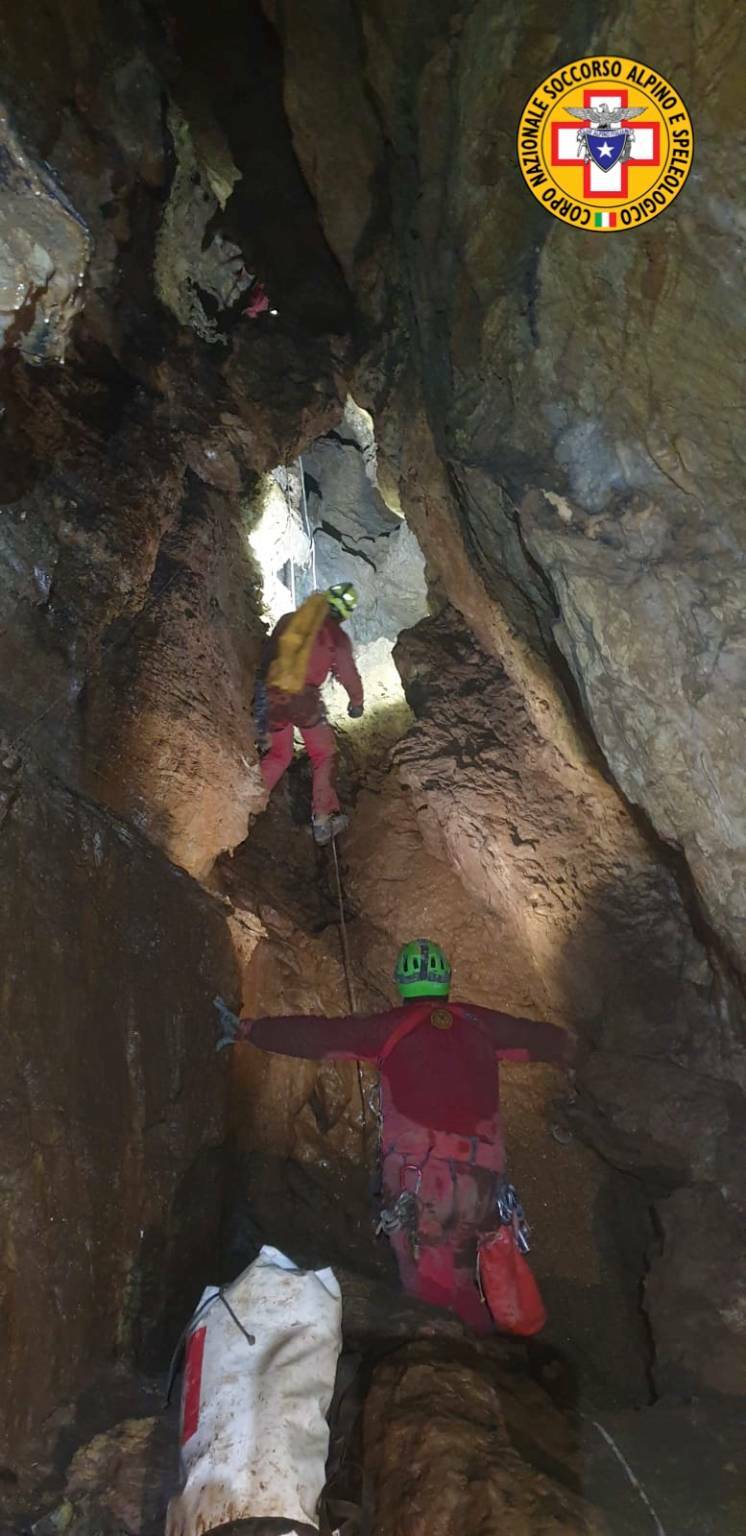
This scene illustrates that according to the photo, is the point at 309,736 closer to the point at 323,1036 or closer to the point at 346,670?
the point at 346,670

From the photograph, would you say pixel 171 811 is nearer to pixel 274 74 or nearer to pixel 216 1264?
pixel 216 1264

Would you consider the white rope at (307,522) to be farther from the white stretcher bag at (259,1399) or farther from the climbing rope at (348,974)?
the white stretcher bag at (259,1399)

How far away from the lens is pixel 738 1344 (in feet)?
13.2

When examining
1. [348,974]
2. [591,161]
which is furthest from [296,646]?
[591,161]

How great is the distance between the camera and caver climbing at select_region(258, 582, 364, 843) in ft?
24.0

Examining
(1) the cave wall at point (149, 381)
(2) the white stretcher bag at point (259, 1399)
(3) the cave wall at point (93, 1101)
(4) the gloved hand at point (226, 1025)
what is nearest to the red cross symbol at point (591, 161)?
(1) the cave wall at point (149, 381)

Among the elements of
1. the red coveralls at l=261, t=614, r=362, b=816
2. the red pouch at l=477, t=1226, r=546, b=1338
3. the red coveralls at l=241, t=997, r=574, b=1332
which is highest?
the red coveralls at l=261, t=614, r=362, b=816

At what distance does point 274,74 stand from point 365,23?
326 centimetres

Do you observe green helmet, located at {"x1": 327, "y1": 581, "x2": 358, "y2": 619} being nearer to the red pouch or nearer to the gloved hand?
the gloved hand

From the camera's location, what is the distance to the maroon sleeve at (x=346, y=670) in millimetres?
7730

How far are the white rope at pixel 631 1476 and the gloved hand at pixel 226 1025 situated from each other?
233 cm

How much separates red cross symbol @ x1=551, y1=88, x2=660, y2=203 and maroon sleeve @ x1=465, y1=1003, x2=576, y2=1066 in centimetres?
378

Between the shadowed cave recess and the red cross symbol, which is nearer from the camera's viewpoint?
the shadowed cave recess

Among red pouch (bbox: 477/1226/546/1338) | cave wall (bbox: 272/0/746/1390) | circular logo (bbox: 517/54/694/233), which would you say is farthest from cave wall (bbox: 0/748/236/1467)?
circular logo (bbox: 517/54/694/233)
